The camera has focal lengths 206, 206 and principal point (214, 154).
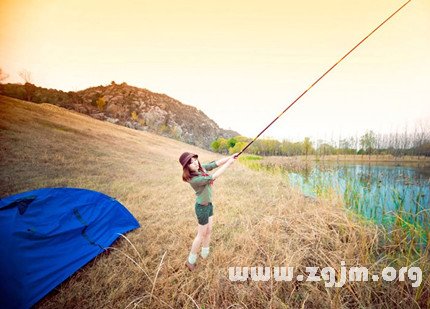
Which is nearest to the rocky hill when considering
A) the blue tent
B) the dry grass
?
the dry grass

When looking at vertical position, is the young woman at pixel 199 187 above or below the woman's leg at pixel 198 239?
above

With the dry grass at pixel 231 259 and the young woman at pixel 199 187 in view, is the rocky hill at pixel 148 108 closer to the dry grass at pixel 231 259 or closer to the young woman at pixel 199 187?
the dry grass at pixel 231 259

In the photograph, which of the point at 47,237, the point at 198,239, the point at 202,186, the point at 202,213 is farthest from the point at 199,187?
the point at 47,237

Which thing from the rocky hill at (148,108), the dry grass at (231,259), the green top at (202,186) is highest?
the rocky hill at (148,108)

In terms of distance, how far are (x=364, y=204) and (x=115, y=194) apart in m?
8.41

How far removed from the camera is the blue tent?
2721mm

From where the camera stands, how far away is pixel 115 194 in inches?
Answer: 312

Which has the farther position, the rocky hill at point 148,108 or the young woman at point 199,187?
the rocky hill at point 148,108

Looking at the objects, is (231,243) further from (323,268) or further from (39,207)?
(39,207)

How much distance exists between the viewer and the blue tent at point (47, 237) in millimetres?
2721

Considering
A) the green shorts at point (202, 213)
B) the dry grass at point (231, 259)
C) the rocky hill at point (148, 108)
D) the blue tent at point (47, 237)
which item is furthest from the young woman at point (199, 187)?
the rocky hill at point (148, 108)

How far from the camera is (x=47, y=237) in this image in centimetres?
326

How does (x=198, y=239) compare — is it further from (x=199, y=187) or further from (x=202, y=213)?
(x=199, y=187)

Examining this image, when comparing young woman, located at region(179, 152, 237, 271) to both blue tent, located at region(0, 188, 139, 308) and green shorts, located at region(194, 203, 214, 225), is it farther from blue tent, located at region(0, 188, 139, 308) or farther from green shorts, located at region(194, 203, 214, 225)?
blue tent, located at region(0, 188, 139, 308)
